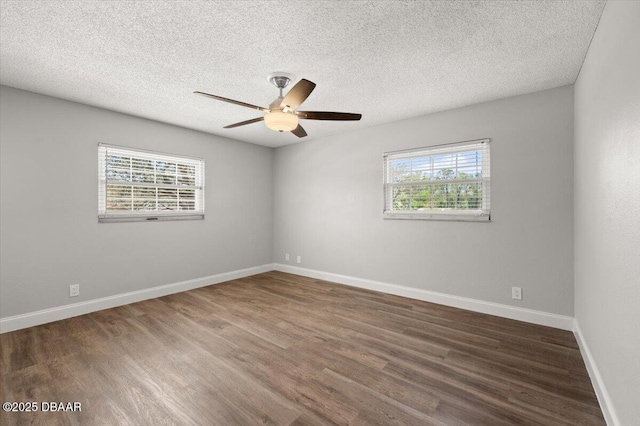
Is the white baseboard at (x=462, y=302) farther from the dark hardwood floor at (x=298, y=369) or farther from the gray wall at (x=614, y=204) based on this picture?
the gray wall at (x=614, y=204)

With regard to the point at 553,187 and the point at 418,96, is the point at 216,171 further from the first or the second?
the point at 553,187

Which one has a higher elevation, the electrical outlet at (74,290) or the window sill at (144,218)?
the window sill at (144,218)

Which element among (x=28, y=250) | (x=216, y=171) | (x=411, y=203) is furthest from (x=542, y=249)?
(x=28, y=250)

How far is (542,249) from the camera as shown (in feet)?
9.36

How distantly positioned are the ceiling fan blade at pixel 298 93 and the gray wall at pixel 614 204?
1721mm

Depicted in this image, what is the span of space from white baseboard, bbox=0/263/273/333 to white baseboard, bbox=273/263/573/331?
1.78 metres

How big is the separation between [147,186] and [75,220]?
0.90 m

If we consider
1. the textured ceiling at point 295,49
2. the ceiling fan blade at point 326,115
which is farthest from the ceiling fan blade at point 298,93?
the textured ceiling at point 295,49

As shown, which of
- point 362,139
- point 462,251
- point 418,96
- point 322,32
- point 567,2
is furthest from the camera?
point 362,139

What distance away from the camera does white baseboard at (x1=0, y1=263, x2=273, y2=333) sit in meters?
2.79

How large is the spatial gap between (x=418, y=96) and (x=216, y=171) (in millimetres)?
3314

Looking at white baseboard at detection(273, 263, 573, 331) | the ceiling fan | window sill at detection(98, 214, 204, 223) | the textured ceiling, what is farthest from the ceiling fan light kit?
white baseboard at detection(273, 263, 573, 331)

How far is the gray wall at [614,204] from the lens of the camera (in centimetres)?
124

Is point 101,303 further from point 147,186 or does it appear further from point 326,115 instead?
point 326,115
